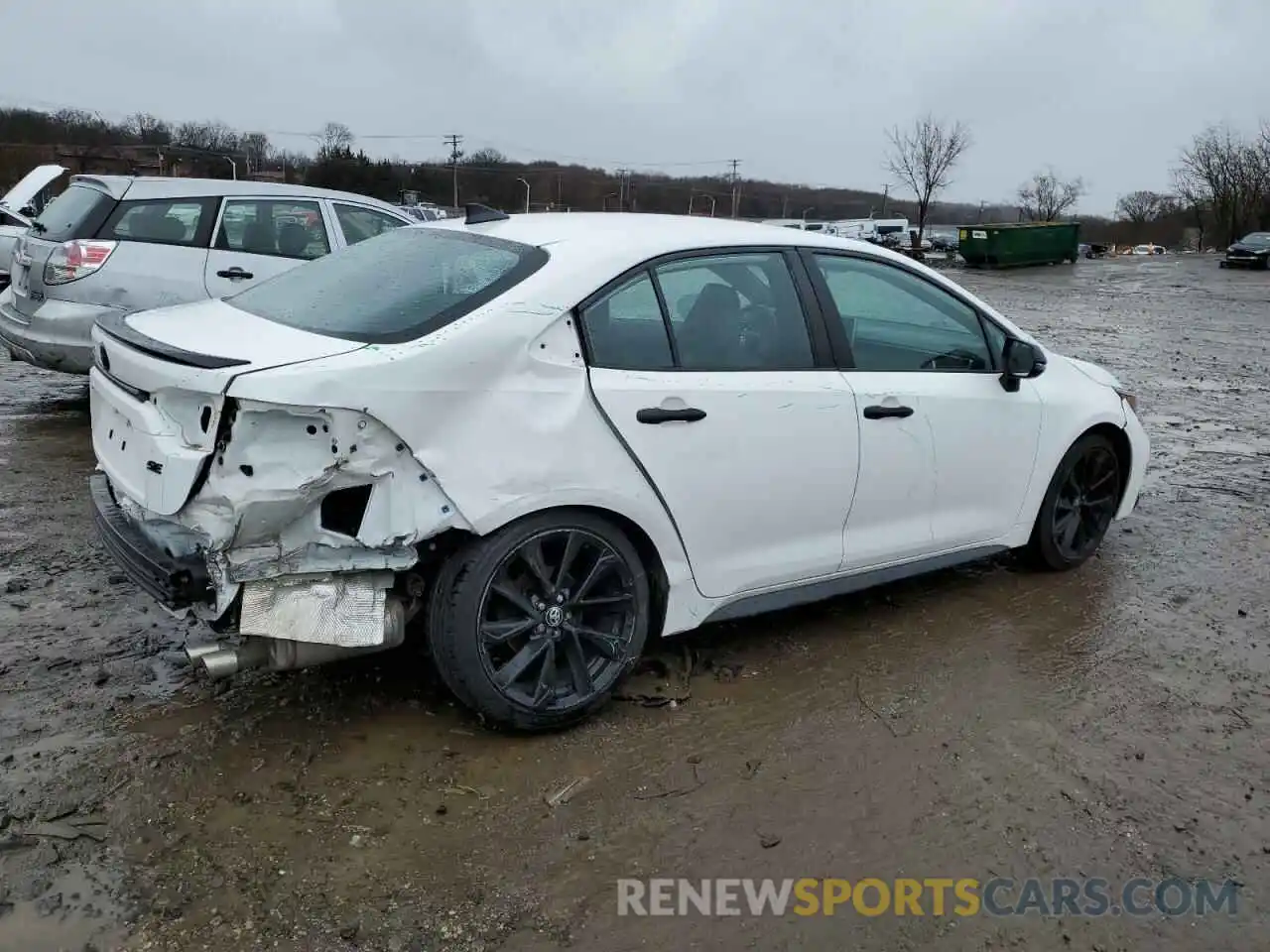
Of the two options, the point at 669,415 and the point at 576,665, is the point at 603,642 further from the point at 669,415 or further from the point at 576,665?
the point at 669,415

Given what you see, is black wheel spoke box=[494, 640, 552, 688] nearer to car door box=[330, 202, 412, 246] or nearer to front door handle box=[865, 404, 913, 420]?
front door handle box=[865, 404, 913, 420]

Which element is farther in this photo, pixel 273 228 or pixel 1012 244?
pixel 1012 244

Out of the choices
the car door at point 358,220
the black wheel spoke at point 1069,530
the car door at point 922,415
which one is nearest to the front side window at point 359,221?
the car door at point 358,220

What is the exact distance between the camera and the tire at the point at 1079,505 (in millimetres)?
4848

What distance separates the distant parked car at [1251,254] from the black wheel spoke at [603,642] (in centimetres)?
4389

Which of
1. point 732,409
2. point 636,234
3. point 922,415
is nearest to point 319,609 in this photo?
point 732,409

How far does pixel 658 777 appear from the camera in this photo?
Result: 10.5 feet

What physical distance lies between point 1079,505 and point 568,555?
2.90m

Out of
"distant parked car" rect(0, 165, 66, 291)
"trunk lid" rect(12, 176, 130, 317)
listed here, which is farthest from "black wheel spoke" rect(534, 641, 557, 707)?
"distant parked car" rect(0, 165, 66, 291)

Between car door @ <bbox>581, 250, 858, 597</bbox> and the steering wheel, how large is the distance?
1.85 feet

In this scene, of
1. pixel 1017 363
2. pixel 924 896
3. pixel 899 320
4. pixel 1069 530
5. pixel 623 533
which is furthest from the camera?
pixel 1069 530

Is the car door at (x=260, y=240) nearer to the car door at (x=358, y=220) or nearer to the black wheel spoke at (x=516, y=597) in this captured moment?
the car door at (x=358, y=220)

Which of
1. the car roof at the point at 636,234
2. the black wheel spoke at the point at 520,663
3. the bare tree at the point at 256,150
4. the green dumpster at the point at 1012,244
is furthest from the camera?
the bare tree at the point at 256,150

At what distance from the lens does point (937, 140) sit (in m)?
64.0
